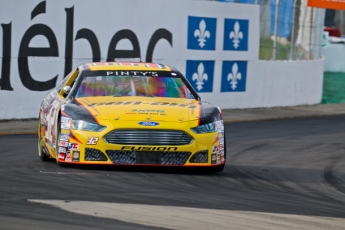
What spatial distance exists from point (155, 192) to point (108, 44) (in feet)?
37.2

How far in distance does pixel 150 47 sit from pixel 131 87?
9.58m

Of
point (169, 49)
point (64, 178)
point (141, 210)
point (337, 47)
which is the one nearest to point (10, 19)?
point (169, 49)

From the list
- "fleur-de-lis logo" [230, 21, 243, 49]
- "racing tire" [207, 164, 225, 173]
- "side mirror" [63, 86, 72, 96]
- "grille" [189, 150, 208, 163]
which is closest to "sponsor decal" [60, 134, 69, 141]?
"side mirror" [63, 86, 72, 96]

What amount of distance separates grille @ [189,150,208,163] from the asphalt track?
0.17 meters

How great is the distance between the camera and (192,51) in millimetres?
22031

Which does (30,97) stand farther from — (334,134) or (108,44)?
(334,134)

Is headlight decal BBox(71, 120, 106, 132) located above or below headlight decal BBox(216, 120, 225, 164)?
above

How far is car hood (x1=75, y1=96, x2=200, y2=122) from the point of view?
34.3ft

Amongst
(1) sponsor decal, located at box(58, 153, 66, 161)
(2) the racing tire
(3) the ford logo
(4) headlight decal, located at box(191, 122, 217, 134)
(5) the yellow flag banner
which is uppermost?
(5) the yellow flag banner

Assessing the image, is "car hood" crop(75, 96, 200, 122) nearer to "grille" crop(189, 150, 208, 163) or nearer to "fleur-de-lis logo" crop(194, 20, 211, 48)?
"grille" crop(189, 150, 208, 163)

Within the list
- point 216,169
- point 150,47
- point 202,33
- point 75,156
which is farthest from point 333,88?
point 75,156

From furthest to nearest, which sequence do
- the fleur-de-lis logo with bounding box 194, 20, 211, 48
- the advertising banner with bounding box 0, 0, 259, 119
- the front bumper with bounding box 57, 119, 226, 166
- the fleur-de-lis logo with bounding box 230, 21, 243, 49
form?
the fleur-de-lis logo with bounding box 230, 21, 243, 49
the fleur-de-lis logo with bounding box 194, 20, 211, 48
the advertising banner with bounding box 0, 0, 259, 119
the front bumper with bounding box 57, 119, 226, 166

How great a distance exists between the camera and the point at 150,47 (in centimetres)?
2102

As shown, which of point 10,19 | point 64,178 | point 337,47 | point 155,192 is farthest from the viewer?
point 337,47
